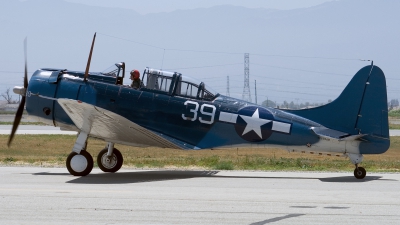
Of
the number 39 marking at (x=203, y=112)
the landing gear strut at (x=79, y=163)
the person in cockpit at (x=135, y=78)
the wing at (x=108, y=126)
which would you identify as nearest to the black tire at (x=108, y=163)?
the wing at (x=108, y=126)

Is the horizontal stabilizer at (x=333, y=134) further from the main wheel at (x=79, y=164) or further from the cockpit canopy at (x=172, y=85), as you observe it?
the main wheel at (x=79, y=164)

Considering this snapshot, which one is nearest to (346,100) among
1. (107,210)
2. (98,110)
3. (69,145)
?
(98,110)

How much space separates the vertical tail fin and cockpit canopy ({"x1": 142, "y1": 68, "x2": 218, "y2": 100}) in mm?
2766

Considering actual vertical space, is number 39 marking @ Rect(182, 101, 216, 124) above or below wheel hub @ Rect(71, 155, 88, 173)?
above

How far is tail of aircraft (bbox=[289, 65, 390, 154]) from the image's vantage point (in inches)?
525

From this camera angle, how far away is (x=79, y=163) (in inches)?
547

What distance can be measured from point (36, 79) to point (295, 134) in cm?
613

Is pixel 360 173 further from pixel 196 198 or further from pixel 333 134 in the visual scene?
pixel 196 198

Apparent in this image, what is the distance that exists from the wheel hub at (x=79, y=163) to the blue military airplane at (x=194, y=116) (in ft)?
0.07

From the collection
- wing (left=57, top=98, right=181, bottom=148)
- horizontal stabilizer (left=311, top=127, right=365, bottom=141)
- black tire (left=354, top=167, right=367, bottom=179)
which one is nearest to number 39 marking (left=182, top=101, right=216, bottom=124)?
wing (left=57, top=98, right=181, bottom=148)

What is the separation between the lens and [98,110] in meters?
12.9

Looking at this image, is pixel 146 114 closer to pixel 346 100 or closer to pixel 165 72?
pixel 165 72

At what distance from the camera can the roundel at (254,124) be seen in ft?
45.4

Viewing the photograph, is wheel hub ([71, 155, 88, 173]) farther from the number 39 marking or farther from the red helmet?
the number 39 marking
